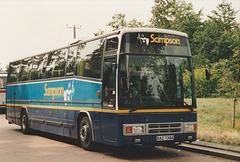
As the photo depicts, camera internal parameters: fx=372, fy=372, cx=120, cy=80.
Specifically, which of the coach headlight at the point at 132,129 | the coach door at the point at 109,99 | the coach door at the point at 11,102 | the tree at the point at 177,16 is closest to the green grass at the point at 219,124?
the coach headlight at the point at 132,129

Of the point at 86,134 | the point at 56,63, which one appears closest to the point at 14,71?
the point at 56,63

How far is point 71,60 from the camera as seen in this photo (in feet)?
41.8

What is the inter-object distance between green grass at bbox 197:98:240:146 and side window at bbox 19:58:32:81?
7.89 meters

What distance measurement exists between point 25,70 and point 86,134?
7349 millimetres

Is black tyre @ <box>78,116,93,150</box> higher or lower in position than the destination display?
lower

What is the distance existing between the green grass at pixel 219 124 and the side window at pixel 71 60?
4.75 meters

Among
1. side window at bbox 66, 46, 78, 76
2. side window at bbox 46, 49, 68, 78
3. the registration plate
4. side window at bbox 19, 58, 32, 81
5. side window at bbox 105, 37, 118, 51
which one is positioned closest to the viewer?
the registration plate

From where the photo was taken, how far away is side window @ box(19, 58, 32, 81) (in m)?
16.8

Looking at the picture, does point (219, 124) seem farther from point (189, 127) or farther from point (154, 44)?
point (154, 44)

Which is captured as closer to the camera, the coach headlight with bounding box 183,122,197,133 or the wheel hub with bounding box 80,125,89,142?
the coach headlight with bounding box 183,122,197,133

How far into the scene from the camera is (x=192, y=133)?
10.1m

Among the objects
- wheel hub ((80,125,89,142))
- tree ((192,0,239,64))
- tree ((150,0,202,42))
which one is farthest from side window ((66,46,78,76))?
tree ((192,0,239,64))

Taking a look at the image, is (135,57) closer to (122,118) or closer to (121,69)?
(121,69)

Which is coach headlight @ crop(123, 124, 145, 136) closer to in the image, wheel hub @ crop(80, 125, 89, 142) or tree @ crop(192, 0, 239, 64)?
wheel hub @ crop(80, 125, 89, 142)
